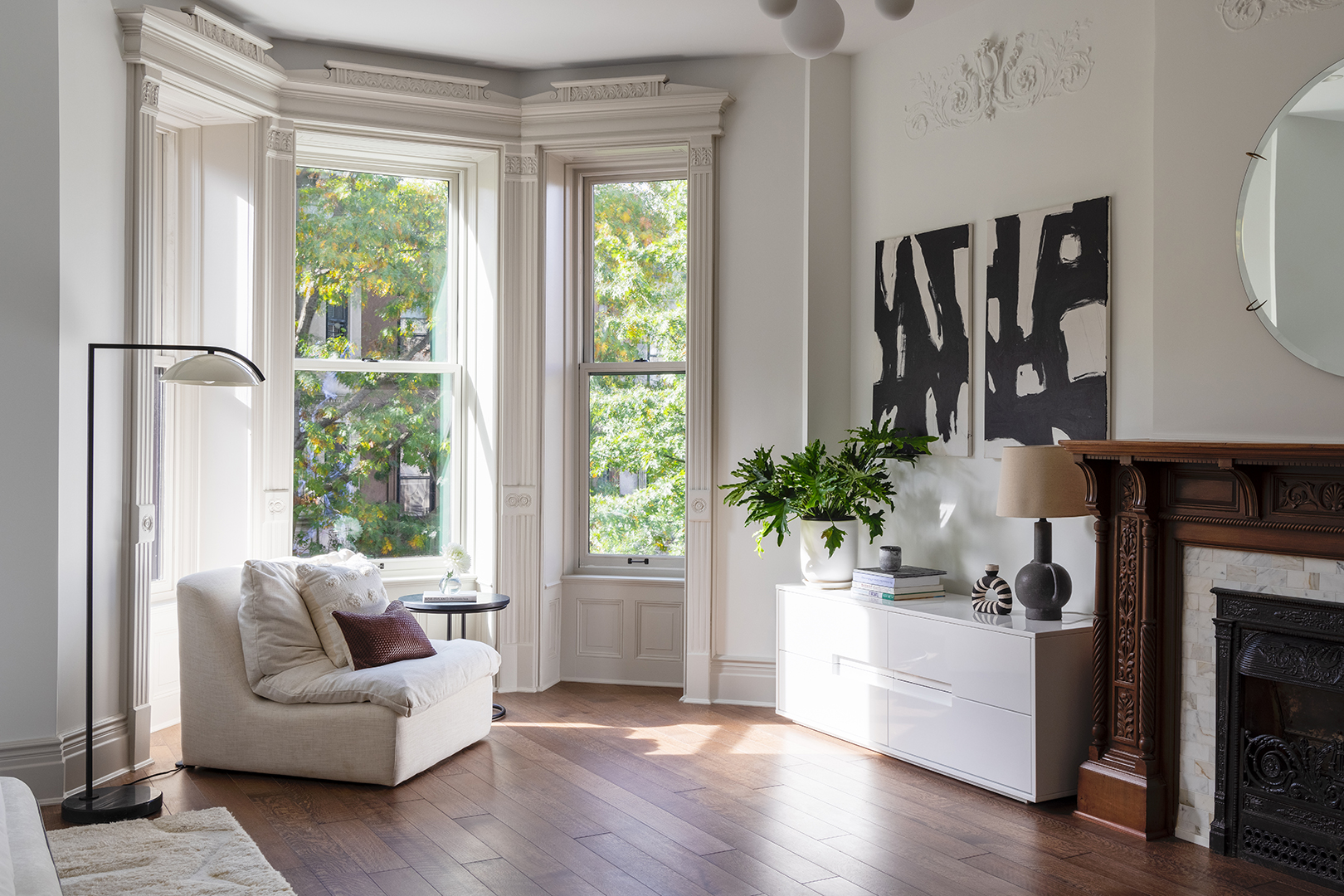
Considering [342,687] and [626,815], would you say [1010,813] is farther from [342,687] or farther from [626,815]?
[342,687]

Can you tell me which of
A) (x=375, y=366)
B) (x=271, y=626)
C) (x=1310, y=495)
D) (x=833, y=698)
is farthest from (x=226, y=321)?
(x=1310, y=495)

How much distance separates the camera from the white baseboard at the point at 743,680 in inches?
220

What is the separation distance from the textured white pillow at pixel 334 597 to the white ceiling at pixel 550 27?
8.59ft

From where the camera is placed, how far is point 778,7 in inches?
106

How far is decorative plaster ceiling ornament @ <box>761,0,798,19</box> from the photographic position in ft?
8.76

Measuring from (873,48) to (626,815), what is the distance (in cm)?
386

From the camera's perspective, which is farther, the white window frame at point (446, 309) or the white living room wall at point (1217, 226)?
the white window frame at point (446, 309)

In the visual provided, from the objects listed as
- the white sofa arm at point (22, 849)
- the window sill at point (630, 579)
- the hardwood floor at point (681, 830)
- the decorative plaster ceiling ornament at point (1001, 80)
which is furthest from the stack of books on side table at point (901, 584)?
the white sofa arm at point (22, 849)

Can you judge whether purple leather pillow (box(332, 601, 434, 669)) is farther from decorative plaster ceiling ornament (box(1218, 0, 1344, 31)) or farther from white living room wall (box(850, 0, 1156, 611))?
decorative plaster ceiling ornament (box(1218, 0, 1344, 31))

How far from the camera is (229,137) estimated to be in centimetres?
522

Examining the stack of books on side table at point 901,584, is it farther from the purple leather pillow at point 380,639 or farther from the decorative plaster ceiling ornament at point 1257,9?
the decorative plaster ceiling ornament at point 1257,9

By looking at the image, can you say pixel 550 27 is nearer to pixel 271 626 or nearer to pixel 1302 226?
pixel 271 626

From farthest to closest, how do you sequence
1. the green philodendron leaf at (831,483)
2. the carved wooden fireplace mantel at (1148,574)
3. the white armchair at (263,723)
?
the green philodendron leaf at (831,483), the white armchair at (263,723), the carved wooden fireplace mantel at (1148,574)

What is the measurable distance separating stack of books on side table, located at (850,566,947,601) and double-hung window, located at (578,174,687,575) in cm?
149
